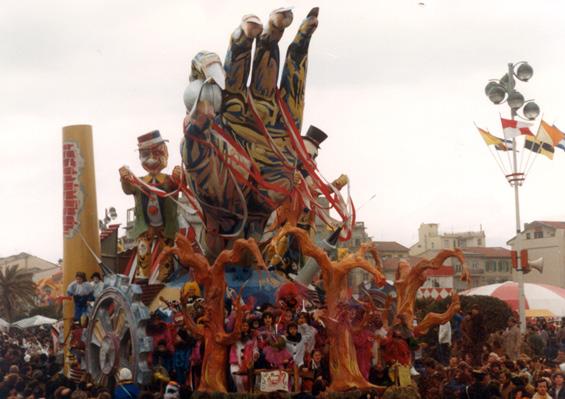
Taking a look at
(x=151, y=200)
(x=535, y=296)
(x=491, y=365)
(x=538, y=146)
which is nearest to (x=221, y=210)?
(x=151, y=200)

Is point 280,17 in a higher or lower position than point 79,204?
higher

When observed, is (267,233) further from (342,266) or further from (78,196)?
(342,266)

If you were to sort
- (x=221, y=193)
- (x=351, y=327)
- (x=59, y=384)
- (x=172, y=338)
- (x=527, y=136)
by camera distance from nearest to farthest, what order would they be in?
(x=59, y=384), (x=351, y=327), (x=172, y=338), (x=221, y=193), (x=527, y=136)

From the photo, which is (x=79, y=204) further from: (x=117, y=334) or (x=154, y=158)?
(x=117, y=334)

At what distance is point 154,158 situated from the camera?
72.0 ft

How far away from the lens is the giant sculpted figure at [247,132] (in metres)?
19.9

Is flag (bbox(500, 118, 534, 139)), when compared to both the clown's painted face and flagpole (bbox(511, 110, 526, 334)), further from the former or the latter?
the clown's painted face

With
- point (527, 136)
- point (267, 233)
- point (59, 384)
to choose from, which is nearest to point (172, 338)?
point (59, 384)

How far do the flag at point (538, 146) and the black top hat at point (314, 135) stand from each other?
5661 mm

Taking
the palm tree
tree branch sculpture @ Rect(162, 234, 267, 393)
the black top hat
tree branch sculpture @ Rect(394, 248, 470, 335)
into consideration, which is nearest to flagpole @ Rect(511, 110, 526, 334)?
the black top hat

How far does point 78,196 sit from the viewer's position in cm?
2294

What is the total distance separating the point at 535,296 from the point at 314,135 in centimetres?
1151

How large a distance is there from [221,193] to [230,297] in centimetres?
369

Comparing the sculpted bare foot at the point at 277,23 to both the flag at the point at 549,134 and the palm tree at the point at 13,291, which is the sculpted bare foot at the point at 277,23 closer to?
the flag at the point at 549,134
